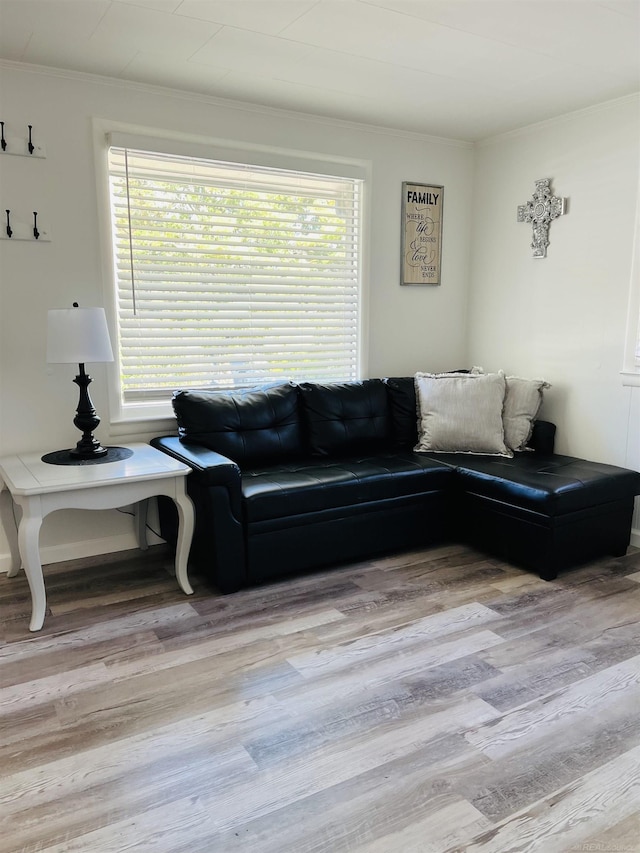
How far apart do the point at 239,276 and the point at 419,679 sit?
7.85 ft

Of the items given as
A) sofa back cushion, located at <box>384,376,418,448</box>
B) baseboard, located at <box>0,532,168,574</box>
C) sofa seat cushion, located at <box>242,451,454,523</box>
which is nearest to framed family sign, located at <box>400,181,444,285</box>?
sofa back cushion, located at <box>384,376,418,448</box>

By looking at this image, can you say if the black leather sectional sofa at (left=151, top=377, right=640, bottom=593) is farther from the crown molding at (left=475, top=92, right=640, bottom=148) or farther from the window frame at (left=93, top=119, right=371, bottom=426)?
the crown molding at (left=475, top=92, right=640, bottom=148)

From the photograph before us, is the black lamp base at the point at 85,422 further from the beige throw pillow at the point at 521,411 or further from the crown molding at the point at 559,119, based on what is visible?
the crown molding at the point at 559,119

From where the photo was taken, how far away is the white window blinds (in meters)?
3.29

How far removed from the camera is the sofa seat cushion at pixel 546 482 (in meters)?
2.97

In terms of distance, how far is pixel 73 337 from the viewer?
2723 millimetres

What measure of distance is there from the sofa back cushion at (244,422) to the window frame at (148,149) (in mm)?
262

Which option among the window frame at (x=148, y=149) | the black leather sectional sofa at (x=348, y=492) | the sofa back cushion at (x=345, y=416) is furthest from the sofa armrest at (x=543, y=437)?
the window frame at (x=148, y=149)

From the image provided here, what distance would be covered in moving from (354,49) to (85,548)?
2.74 meters

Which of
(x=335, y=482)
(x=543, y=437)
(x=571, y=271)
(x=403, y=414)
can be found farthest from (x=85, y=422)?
(x=571, y=271)

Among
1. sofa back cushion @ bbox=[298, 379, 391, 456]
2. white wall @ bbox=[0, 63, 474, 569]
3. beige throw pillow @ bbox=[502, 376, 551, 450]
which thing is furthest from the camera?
beige throw pillow @ bbox=[502, 376, 551, 450]

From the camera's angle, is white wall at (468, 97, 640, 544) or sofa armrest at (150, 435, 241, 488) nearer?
sofa armrest at (150, 435, 241, 488)

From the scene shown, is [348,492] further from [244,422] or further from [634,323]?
[634,323]

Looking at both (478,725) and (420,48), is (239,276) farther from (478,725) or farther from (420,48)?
(478,725)
